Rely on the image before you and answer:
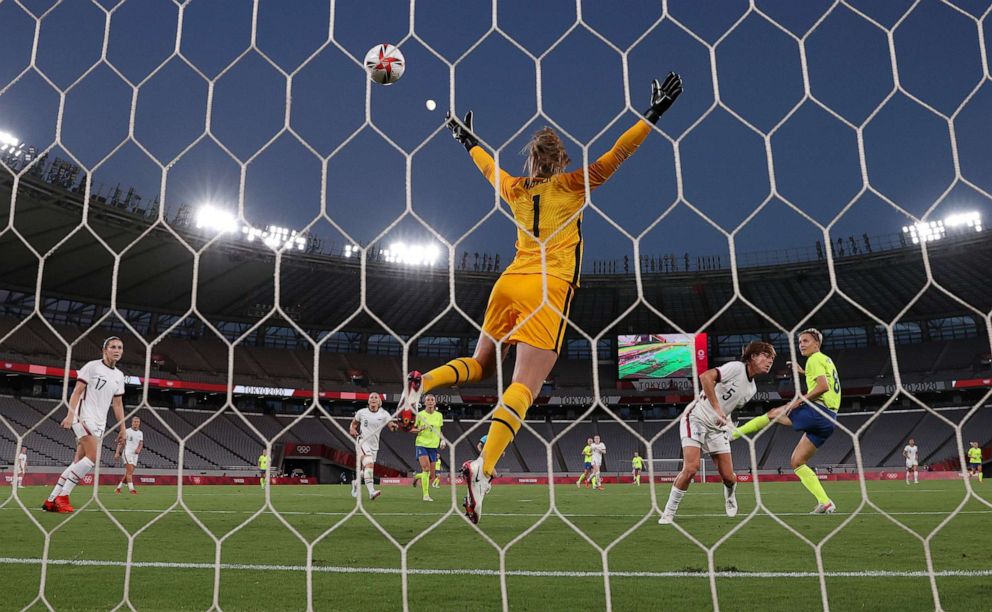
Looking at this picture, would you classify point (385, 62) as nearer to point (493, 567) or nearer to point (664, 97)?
point (664, 97)

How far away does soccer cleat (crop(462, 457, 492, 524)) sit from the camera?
3188 mm

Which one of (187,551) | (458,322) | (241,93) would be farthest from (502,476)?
(187,551)

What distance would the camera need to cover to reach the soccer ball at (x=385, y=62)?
14.4 feet

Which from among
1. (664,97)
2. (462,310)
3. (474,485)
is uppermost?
(462,310)

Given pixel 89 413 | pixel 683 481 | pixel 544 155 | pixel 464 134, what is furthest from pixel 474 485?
pixel 89 413

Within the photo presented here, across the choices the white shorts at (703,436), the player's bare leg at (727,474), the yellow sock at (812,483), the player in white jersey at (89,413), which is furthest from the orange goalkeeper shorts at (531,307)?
the player in white jersey at (89,413)

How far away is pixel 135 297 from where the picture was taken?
28578mm

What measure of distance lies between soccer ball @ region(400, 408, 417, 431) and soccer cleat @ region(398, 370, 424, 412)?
0.7 inches

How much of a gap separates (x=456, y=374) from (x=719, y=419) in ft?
9.77

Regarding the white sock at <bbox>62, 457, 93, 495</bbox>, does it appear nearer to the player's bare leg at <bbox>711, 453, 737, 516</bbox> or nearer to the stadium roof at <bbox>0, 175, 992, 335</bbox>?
the player's bare leg at <bbox>711, 453, 737, 516</bbox>

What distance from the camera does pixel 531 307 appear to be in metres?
3.34

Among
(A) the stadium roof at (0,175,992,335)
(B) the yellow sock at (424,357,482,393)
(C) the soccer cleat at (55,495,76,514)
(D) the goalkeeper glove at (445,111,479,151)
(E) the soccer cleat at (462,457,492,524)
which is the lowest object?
(C) the soccer cleat at (55,495,76,514)

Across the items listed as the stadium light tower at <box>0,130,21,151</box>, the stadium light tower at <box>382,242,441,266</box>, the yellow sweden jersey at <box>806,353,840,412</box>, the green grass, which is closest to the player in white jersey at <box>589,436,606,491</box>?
the yellow sweden jersey at <box>806,353,840,412</box>

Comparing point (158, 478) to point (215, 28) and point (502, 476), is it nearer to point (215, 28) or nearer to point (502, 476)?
point (502, 476)
